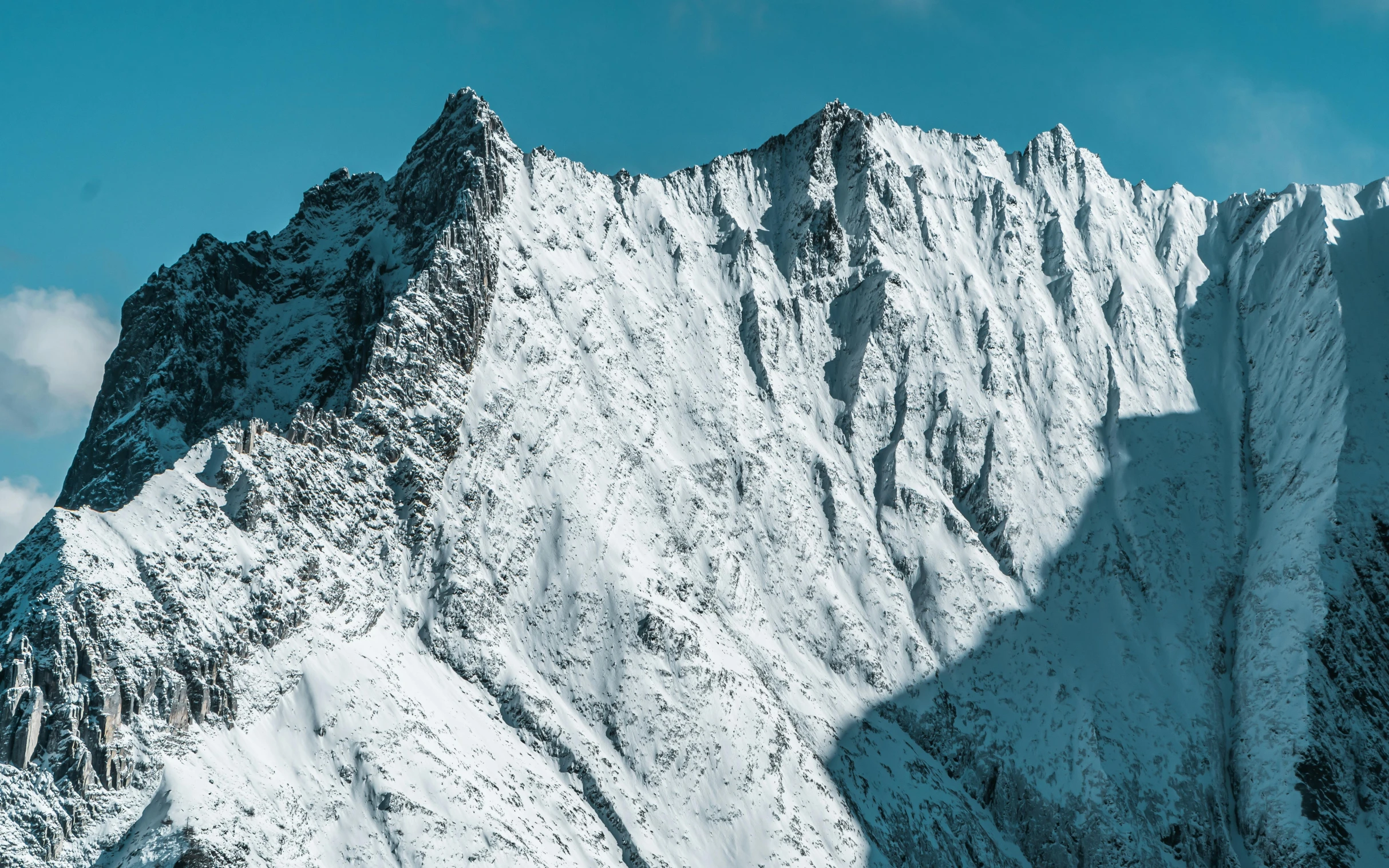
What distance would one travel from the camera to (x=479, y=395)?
4072 inches

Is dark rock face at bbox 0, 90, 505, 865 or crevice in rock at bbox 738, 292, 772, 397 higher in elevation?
crevice in rock at bbox 738, 292, 772, 397

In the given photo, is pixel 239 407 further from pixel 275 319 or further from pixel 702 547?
pixel 702 547

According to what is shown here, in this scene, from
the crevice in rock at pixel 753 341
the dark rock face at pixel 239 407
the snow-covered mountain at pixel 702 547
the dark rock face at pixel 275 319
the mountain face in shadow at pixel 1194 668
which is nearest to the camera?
the dark rock face at pixel 239 407

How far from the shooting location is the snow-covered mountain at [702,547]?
80.2 metres

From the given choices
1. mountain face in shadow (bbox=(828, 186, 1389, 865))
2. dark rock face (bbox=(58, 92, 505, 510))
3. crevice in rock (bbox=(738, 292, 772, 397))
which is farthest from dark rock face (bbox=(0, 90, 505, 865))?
mountain face in shadow (bbox=(828, 186, 1389, 865))

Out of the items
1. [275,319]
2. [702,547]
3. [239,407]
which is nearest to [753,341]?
→ [702,547]

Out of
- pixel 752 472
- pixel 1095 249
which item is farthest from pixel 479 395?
pixel 1095 249

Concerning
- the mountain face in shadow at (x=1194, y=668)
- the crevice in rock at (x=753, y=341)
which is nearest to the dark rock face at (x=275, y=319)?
the crevice in rock at (x=753, y=341)

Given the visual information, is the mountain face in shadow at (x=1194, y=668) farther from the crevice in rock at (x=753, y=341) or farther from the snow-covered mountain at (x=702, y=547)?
the crevice in rock at (x=753, y=341)

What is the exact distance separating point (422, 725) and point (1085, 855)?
186ft

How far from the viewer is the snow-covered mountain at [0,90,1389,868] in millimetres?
80250

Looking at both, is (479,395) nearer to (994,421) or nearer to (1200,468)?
(994,421)

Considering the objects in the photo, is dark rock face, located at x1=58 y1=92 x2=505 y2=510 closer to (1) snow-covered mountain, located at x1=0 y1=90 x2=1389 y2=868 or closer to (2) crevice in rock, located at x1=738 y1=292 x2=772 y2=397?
(1) snow-covered mountain, located at x1=0 y1=90 x2=1389 y2=868

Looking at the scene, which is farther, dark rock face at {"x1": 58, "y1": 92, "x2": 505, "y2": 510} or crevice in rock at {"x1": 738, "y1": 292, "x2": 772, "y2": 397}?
crevice in rock at {"x1": 738, "y1": 292, "x2": 772, "y2": 397}
